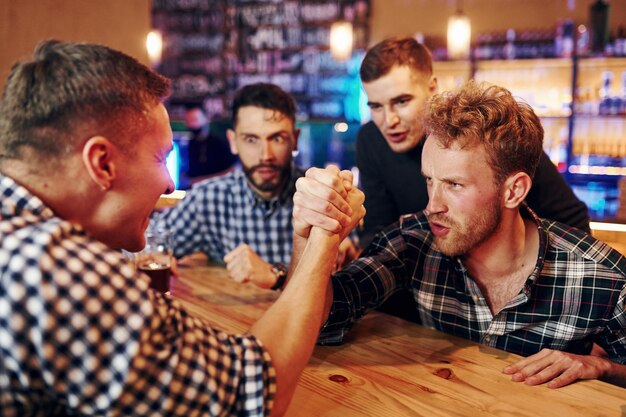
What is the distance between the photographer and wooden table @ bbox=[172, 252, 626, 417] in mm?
1141

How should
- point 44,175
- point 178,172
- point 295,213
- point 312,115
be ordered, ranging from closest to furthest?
point 44,175 → point 295,213 → point 178,172 → point 312,115

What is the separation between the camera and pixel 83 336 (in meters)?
0.72

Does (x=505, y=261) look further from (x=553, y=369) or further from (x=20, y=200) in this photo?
(x=20, y=200)

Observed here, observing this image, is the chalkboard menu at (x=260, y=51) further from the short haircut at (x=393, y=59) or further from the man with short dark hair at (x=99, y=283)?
the man with short dark hair at (x=99, y=283)

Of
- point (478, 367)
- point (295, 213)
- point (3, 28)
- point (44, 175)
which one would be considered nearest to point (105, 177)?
point (44, 175)

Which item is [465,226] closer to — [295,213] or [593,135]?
[295,213]

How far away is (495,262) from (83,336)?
121 cm

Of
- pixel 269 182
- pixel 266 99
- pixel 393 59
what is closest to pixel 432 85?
pixel 393 59

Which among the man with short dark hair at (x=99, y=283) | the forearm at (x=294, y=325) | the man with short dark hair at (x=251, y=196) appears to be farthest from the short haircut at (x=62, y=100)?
the man with short dark hair at (x=251, y=196)

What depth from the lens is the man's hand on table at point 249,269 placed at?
1.82 meters

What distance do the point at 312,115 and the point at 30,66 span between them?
19.6ft

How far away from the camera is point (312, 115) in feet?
22.2

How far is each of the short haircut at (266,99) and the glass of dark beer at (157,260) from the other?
0.78m

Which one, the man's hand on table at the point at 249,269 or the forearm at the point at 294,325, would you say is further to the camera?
the man's hand on table at the point at 249,269
